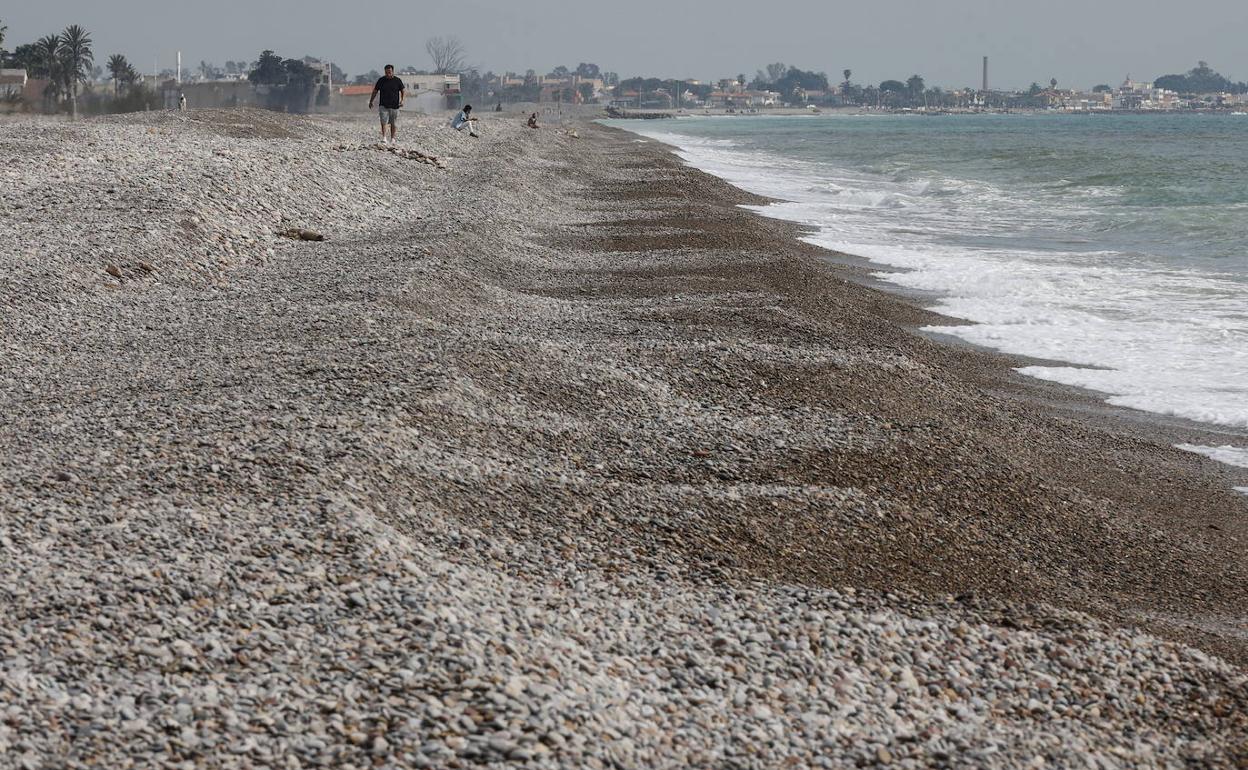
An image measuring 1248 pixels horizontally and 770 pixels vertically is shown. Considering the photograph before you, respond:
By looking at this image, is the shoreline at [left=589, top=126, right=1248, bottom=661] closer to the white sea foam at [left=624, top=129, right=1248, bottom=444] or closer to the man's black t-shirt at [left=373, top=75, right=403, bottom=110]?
the white sea foam at [left=624, top=129, right=1248, bottom=444]

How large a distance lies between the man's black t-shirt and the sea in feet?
26.3

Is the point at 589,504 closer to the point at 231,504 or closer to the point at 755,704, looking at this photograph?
the point at 231,504

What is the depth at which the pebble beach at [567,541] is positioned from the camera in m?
4.15

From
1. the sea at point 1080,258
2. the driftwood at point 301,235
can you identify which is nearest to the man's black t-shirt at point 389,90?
the sea at point 1080,258

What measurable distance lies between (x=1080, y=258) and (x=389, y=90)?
14237 mm

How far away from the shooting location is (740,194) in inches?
1201

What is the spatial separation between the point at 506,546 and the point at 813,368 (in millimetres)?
4268

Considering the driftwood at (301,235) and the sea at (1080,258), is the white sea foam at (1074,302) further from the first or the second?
the driftwood at (301,235)

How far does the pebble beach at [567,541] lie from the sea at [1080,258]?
1.04 m

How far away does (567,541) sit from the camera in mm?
5887

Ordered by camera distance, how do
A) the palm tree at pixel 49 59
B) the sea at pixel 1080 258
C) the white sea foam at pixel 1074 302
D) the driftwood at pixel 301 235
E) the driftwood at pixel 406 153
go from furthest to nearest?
1. the palm tree at pixel 49 59
2. the driftwood at pixel 406 153
3. the driftwood at pixel 301 235
4. the sea at pixel 1080 258
5. the white sea foam at pixel 1074 302

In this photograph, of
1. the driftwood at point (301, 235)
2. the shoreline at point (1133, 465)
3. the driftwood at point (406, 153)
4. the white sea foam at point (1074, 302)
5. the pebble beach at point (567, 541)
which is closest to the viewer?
the pebble beach at point (567, 541)

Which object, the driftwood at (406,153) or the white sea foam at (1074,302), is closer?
the white sea foam at (1074,302)

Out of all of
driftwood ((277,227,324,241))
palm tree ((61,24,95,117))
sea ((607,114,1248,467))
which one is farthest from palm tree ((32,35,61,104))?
driftwood ((277,227,324,241))
